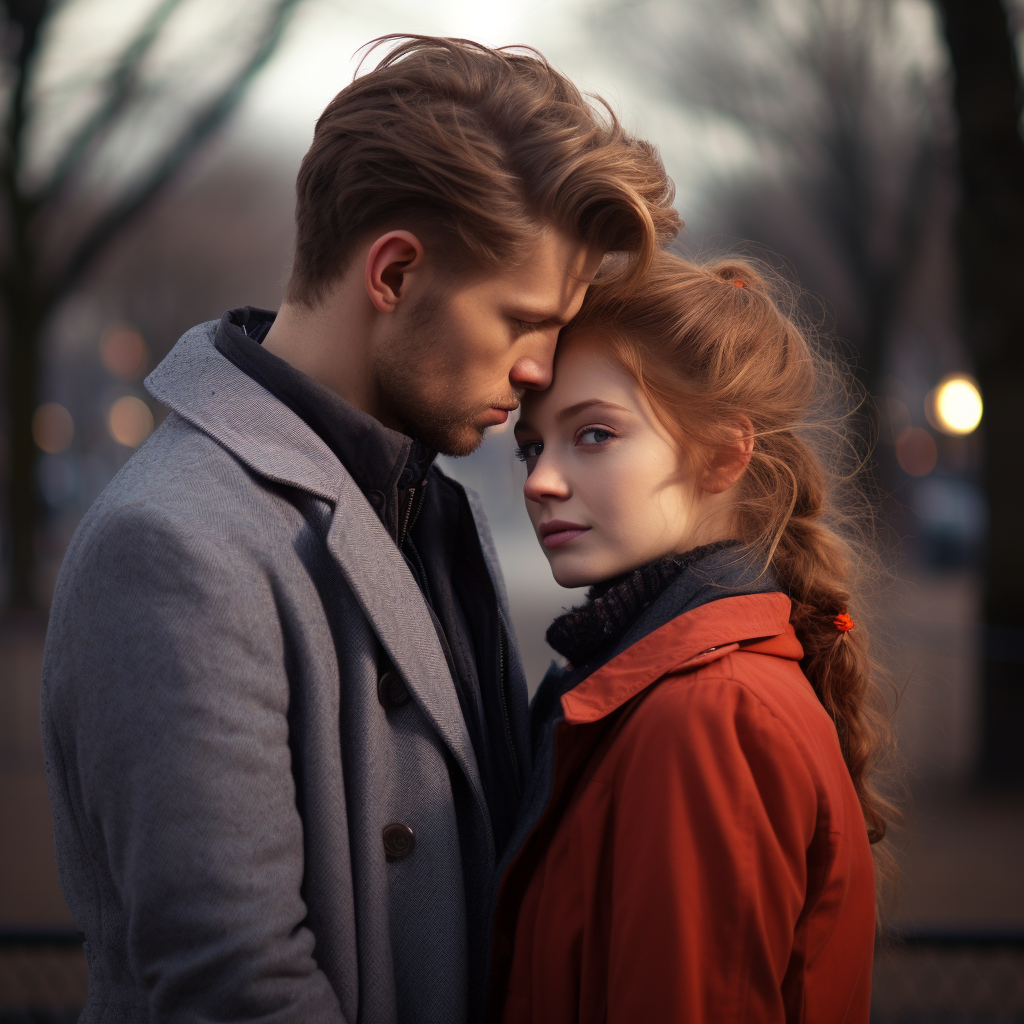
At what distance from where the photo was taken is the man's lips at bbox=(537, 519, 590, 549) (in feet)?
7.04

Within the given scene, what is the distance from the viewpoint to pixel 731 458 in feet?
7.27

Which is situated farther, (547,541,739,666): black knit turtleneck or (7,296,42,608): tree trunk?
(7,296,42,608): tree trunk

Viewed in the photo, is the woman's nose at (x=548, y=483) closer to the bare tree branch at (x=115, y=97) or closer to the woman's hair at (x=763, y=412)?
the woman's hair at (x=763, y=412)

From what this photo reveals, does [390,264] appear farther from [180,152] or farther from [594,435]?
[180,152]

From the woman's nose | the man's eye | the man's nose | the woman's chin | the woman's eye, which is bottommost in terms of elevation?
the woman's chin

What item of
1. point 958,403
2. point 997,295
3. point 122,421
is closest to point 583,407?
point 997,295

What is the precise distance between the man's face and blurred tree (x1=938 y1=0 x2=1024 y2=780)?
5876 millimetres

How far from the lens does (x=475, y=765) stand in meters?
1.97

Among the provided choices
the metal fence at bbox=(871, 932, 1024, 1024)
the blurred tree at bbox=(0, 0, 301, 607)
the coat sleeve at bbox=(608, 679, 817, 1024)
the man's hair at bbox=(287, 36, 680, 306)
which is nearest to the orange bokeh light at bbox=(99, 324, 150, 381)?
the blurred tree at bbox=(0, 0, 301, 607)

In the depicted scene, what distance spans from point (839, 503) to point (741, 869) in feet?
4.43

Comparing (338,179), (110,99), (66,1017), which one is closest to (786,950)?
(338,179)

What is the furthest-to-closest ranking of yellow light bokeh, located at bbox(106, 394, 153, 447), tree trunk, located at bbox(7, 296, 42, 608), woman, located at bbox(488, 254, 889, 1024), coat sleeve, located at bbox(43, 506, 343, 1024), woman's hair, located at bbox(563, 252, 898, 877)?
1. yellow light bokeh, located at bbox(106, 394, 153, 447)
2. tree trunk, located at bbox(7, 296, 42, 608)
3. woman's hair, located at bbox(563, 252, 898, 877)
4. woman, located at bbox(488, 254, 889, 1024)
5. coat sleeve, located at bbox(43, 506, 343, 1024)

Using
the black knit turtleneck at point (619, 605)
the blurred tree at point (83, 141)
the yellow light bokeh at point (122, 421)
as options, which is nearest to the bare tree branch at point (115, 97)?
the blurred tree at point (83, 141)

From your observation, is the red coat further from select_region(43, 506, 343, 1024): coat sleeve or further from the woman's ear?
select_region(43, 506, 343, 1024): coat sleeve
